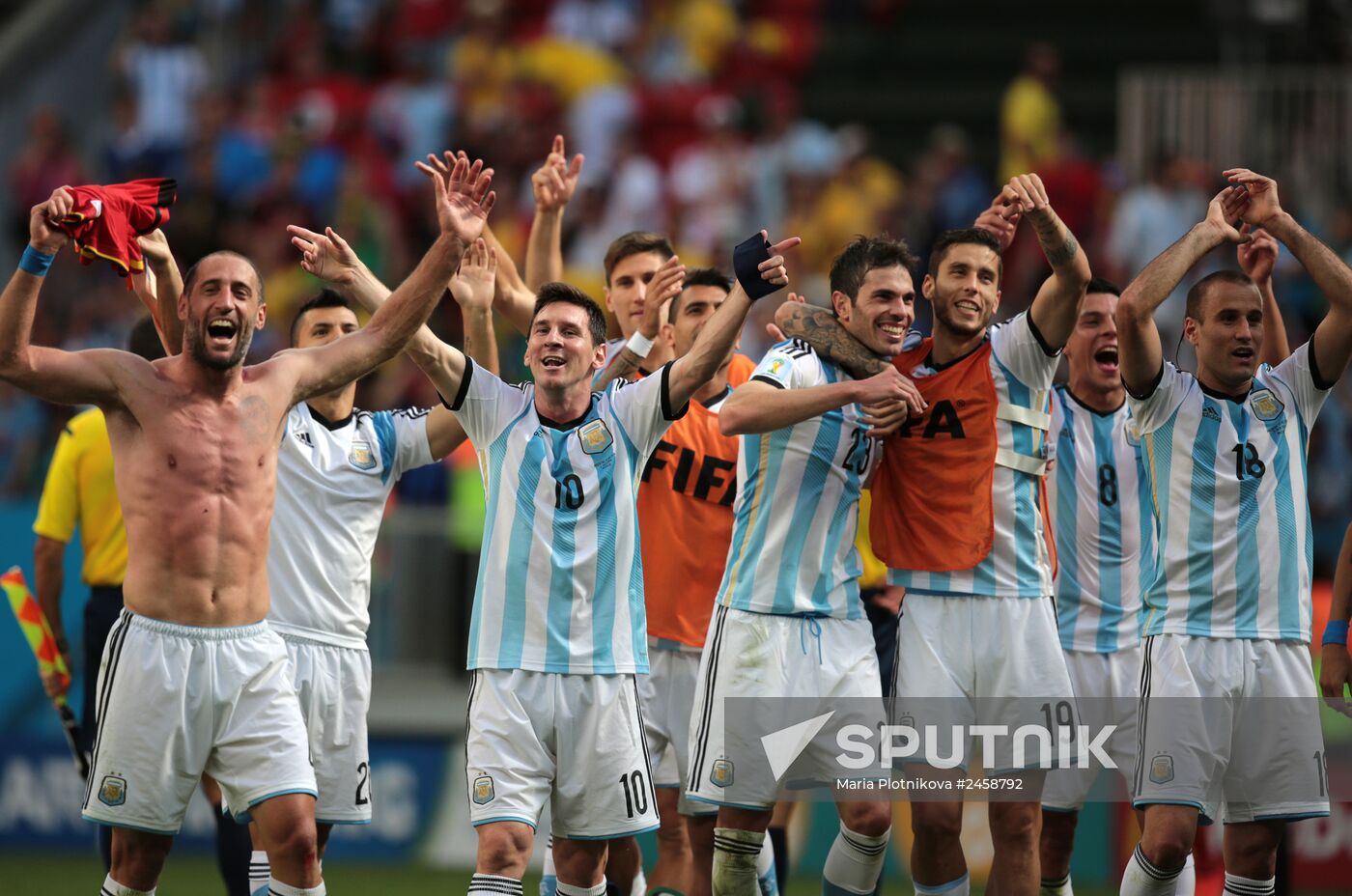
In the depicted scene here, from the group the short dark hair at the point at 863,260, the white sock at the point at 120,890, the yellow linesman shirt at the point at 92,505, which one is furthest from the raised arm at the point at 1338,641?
the yellow linesman shirt at the point at 92,505

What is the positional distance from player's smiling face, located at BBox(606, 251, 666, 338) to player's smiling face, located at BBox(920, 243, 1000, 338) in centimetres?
162

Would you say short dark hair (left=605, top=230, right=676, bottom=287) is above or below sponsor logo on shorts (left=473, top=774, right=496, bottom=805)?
above

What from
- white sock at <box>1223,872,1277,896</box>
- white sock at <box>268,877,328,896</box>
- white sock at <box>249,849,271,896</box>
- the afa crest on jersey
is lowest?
white sock at <box>249,849,271,896</box>

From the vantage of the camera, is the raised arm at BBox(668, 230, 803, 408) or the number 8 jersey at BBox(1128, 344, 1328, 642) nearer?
the raised arm at BBox(668, 230, 803, 408)

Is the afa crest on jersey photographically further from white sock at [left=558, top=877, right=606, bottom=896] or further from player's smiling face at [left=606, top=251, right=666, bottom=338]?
white sock at [left=558, top=877, right=606, bottom=896]

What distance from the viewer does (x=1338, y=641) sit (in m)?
7.32

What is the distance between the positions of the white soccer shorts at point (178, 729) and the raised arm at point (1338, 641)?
4.13 metres

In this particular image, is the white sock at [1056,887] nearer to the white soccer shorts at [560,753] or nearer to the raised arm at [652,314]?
the white soccer shorts at [560,753]

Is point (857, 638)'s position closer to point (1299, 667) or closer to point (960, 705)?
point (960, 705)

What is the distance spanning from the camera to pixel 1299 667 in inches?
280

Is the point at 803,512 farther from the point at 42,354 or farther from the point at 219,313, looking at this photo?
the point at 42,354

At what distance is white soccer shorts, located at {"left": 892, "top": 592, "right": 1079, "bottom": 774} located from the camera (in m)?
7.17

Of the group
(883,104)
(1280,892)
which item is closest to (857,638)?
(1280,892)

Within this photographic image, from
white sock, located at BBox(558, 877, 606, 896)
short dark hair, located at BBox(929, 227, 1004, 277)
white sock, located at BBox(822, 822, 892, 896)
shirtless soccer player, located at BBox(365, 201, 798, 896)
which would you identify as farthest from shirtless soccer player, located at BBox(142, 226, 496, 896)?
white sock, located at BBox(822, 822, 892, 896)
